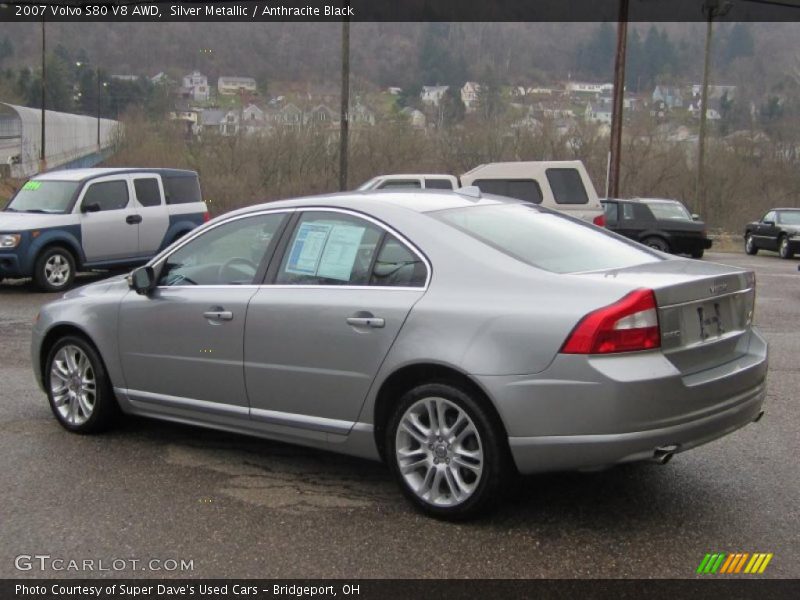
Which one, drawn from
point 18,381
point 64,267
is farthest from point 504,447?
point 64,267

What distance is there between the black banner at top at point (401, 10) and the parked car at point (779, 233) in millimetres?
7413

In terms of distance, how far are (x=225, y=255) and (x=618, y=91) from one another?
23396 millimetres

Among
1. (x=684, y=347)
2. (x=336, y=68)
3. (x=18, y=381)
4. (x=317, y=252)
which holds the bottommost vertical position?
(x=18, y=381)

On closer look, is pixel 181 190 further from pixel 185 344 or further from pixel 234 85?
pixel 234 85

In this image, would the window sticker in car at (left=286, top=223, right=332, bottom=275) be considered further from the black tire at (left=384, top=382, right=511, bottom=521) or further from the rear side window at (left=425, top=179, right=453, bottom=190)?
the rear side window at (left=425, top=179, right=453, bottom=190)

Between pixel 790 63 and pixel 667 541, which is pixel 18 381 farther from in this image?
pixel 790 63

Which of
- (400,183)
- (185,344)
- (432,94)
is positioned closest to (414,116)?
(432,94)

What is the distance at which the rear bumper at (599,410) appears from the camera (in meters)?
3.96

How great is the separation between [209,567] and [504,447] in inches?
54.6

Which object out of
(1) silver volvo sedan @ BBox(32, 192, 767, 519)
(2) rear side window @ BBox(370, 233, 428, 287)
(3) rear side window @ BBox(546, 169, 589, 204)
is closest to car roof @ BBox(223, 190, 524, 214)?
(1) silver volvo sedan @ BBox(32, 192, 767, 519)

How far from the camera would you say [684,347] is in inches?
165

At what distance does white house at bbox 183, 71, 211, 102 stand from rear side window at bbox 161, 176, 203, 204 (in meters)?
55.8

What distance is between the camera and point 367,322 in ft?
15.0
